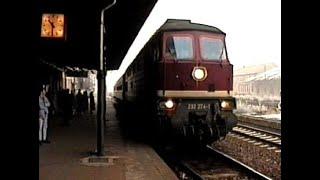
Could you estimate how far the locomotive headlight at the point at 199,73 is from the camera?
12.5 metres

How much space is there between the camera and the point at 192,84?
40.9ft

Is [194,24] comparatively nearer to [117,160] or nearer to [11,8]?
[117,160]

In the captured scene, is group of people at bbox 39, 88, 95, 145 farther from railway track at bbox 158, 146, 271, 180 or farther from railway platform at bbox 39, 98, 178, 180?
railway track at bbox 158, 146, 271, 180

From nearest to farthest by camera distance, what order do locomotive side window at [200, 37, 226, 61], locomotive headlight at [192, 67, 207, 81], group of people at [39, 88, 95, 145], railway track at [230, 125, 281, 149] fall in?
locomotive headlight at [192, 67, 207, 81] < locomotive side window at [200, 37, 226, 61] < group of people at [39, 88, 95, 145] < railway track at [230, 125, 281, 149]

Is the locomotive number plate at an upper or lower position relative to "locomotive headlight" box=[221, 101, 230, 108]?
lower

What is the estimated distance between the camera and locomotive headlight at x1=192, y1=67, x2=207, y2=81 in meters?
12.5

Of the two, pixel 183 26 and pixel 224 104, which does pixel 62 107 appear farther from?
pixel 224 104

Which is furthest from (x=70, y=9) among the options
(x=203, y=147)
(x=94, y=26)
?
(x=203, y=147)

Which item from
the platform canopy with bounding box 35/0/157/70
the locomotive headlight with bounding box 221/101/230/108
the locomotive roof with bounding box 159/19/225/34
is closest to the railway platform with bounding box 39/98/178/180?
the locomotive headlight with bounding box 221/101/230/108

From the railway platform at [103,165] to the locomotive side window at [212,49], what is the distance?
2.94 metres

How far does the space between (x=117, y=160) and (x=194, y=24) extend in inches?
181

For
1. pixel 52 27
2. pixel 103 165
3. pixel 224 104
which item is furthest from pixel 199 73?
pixel 52 27

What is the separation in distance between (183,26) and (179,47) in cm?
74
